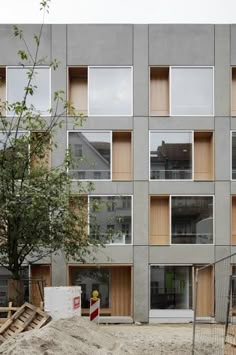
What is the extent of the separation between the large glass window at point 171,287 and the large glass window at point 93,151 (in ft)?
15.6

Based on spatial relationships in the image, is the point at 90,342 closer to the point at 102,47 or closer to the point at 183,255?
the point at 183,255

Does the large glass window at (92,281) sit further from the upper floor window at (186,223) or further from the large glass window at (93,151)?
the large glass window at (93,151)

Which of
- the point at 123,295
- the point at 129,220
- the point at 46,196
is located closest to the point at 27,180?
the point at 46,196

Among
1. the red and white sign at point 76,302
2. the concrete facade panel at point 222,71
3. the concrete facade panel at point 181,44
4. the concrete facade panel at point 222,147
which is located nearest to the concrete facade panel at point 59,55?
the concrete facade panel at point 181,44

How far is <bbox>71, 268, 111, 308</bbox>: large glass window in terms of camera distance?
2248 centimetres

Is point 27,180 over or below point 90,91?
below

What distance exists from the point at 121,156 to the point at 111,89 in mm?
3015

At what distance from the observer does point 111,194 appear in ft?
73.4

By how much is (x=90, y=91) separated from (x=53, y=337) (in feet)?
45.7

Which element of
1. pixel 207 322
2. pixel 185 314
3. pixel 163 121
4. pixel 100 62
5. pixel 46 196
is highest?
pixel 100 62

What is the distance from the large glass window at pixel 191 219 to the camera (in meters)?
22.3

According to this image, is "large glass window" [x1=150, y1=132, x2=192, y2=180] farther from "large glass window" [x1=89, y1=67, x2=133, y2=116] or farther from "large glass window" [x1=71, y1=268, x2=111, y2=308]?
"large glass window" [x1=71, y1=268, x2=111, y2=308]

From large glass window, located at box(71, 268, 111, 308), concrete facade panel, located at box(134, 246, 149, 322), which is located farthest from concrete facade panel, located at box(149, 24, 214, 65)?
large glass window, located at box(71, 268, 111, 308)

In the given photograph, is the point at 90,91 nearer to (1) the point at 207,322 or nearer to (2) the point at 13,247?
(2) the point at 13,247
